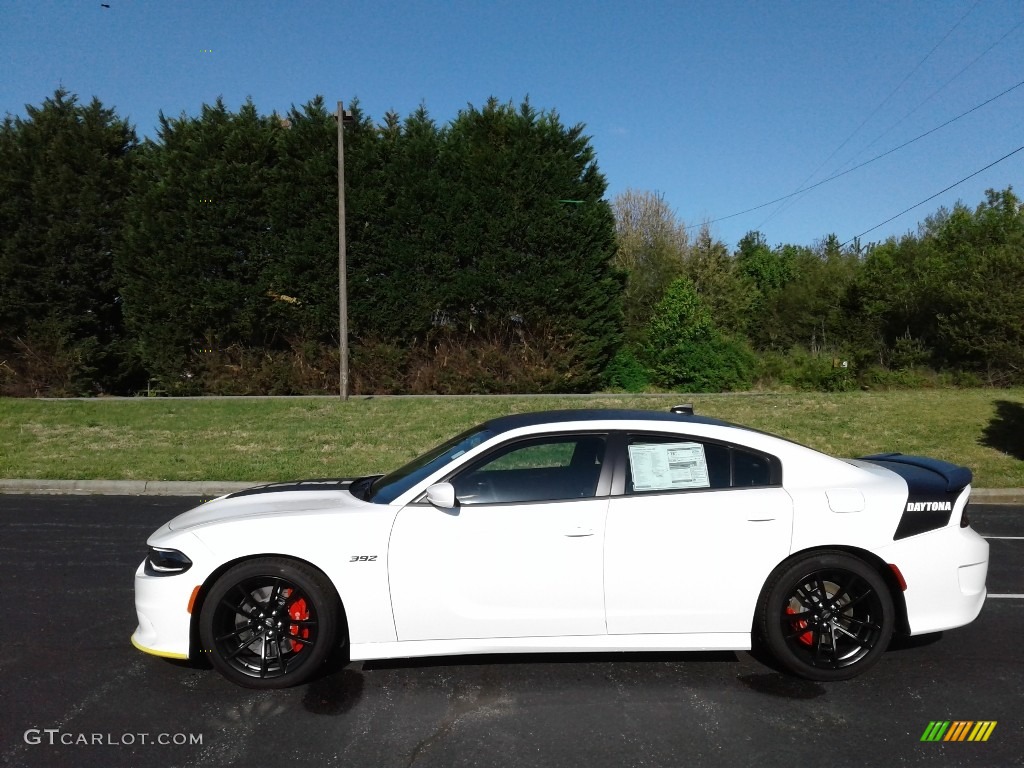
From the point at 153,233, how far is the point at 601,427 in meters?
17.1

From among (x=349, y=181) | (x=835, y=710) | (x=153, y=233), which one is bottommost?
(x=835, y=710)

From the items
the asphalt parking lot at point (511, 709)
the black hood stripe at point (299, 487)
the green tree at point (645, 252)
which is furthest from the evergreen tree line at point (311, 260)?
the asphalt parking lot at point (511, 709)

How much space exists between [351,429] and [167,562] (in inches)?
405

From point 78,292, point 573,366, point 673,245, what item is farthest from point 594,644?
point 673,245

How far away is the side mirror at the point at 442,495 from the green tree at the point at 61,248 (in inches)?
693

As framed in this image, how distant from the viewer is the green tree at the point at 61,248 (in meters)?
18.9

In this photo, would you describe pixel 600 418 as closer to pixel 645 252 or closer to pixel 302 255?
pixel 302 255

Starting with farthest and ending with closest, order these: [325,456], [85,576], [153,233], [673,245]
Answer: [673,245], [153,233], [325,456], [85,576]

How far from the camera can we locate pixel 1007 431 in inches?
528

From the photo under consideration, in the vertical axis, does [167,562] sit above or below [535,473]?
below

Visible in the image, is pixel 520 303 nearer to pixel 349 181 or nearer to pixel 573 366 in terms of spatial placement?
pixel 573 366

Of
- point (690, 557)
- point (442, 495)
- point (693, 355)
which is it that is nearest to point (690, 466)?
point (690, 557)

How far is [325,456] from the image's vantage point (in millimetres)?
12641

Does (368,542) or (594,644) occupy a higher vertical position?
(368,542)
